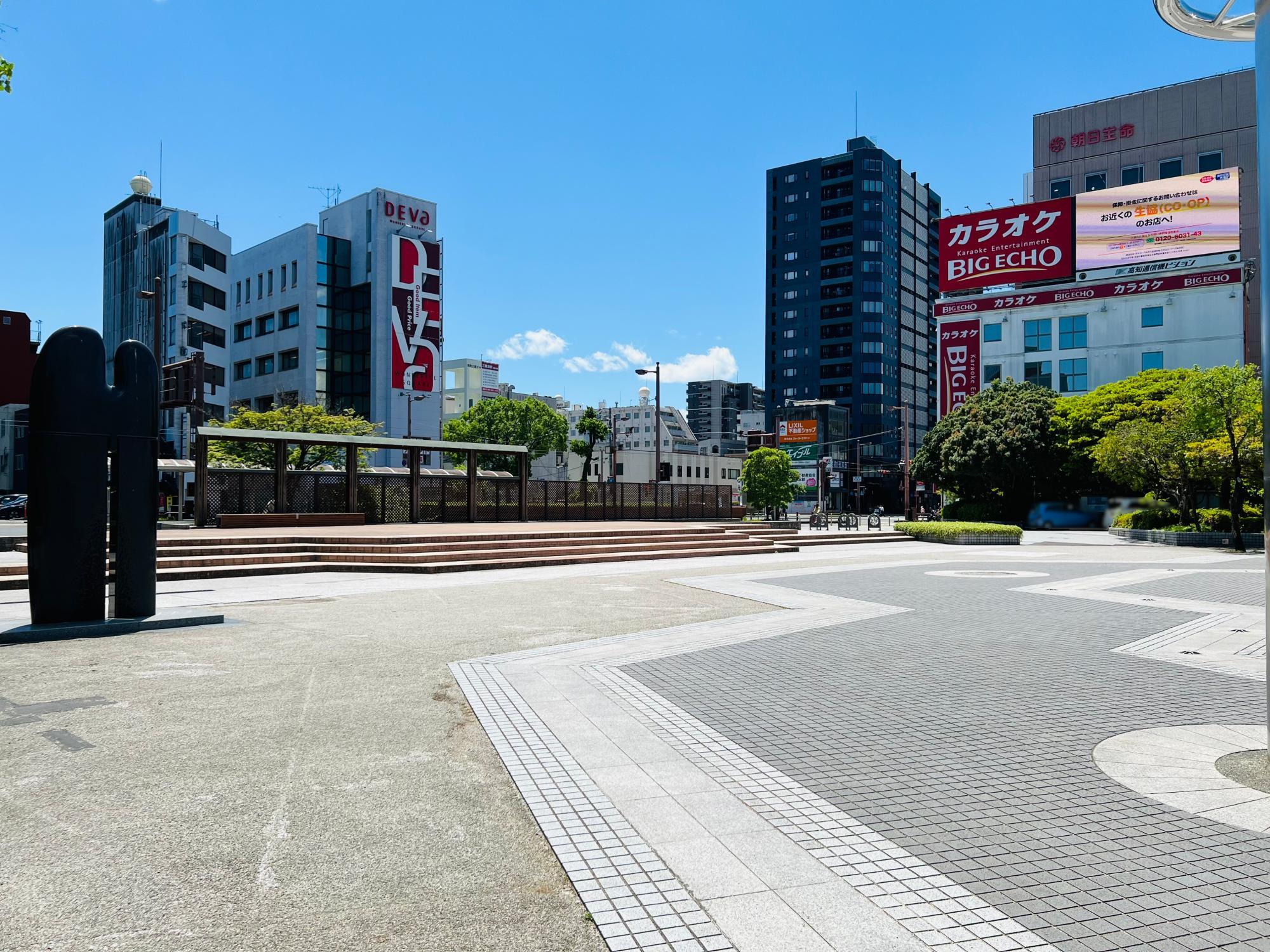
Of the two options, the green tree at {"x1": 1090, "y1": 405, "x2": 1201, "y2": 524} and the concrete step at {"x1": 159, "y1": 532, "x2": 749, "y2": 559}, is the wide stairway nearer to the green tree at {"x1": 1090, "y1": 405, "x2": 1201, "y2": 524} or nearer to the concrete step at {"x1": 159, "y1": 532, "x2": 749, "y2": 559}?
the concrete step at {"x1": 159, "y1": 532, "x2": 749, "y2": 559}

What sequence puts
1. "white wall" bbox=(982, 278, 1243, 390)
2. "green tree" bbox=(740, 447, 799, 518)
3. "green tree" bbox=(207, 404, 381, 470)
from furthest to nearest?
1. "white wall" bbox=(982, 278, 1243, 390)
2. "green tree" bbox=(740, 447, 799, 518)
3. "green tree" bbox=(207, 404, 381, 470)

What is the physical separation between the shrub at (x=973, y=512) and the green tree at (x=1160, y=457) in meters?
14.8

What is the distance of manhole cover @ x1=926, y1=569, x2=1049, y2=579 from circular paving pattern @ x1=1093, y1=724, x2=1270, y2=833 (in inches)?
515

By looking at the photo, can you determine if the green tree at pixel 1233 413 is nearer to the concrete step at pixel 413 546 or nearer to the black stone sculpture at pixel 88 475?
the concrete step at pixel 413 546

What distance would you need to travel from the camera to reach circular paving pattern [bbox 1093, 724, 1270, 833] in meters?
4.62

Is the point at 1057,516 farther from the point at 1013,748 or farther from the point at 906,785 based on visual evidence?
the point at 906,785

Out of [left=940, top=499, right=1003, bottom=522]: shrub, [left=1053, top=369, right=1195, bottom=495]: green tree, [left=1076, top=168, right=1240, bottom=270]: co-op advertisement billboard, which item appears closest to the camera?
[left=1053, top=369, right=1195, bottom=495]: green tree

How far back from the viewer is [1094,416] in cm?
5159

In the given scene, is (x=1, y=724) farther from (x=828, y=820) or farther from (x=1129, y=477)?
(x=1129, y=477)

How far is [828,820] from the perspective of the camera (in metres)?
4.52

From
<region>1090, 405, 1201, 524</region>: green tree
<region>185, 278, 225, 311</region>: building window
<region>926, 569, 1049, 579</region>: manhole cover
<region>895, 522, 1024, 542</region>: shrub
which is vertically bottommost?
<region>926, 569, 1049, 579</region>: manhole cover

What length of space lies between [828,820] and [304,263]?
79467 millimetres

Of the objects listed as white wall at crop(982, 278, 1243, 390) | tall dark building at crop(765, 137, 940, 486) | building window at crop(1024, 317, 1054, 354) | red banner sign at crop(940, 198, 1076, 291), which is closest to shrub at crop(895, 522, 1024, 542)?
white wall at crop(982, 278, 1243, 390)

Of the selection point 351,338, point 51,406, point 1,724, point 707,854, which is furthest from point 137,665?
point 351,338
